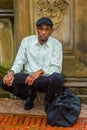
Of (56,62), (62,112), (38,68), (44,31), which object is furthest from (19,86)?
(44,31)

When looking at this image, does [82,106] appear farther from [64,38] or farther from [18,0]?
[18,0]

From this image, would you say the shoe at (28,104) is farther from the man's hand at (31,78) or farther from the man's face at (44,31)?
the man's face at (44,31)

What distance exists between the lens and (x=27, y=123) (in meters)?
5.72

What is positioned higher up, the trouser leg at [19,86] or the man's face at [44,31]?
the man's face at [44,31]

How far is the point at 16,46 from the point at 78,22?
109cm

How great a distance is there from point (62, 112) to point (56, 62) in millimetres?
725

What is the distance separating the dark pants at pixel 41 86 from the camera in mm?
5633

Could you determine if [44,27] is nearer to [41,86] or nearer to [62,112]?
[41,86]

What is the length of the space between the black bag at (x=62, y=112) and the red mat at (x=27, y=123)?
3.2 inches

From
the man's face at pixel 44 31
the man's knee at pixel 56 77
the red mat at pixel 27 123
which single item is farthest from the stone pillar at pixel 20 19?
the red mat at pixel 27 123

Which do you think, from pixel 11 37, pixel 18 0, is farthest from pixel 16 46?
pixel 18 0

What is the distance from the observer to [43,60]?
5953 millimetres

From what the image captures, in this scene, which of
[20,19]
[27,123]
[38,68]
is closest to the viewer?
[27,123]

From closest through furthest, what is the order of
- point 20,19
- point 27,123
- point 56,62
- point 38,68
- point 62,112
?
1. point 62,112
2. point 27,123
3. point 56,62
4. point 38,68
5. point 20,19
